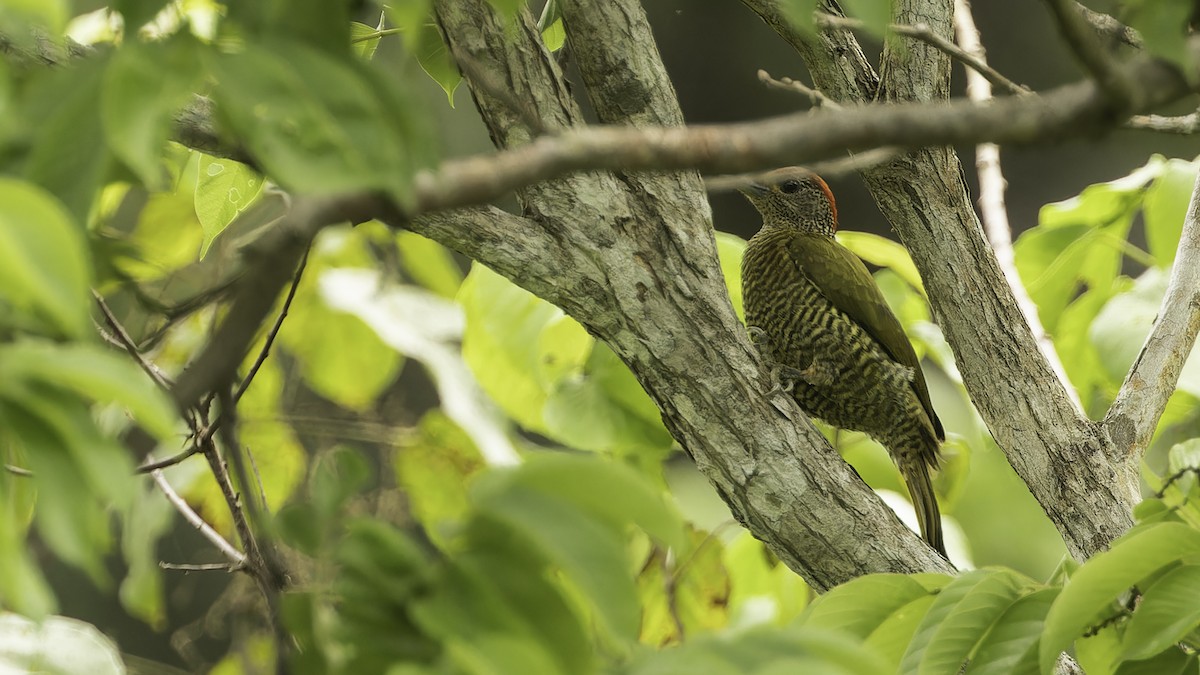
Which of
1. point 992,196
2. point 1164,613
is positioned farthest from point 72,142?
point 992,196

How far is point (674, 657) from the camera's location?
2.26 ft

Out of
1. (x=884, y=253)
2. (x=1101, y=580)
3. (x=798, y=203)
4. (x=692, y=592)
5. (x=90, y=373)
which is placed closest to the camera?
(x=90, y=373)

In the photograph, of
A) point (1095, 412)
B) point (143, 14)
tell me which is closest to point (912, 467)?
point (1095, 412)

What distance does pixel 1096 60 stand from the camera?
0.75 m

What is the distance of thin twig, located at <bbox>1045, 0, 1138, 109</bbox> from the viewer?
0.76 meters

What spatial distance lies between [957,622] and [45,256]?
95 centimetres

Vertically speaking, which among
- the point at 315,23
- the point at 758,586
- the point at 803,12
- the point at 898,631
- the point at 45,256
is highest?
the point at 803,12

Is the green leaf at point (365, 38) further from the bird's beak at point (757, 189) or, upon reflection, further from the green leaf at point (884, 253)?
the bird's beak at point (757, 189)

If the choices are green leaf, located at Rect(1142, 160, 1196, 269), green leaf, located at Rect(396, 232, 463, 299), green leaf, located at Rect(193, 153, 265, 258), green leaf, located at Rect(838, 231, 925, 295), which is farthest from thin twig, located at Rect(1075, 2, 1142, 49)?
green leaf, located at Rect(396, 232, 463, 299)

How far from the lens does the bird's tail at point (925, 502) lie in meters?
2.39

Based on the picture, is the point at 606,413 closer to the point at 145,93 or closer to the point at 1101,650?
the point at 1101,650

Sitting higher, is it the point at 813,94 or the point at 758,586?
the point at 813,94

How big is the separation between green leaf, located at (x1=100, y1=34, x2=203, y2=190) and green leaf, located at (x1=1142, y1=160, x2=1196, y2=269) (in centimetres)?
203

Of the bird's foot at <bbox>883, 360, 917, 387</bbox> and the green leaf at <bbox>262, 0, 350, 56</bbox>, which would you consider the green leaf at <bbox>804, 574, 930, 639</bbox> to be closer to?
the green leaf at <bbox>262, 0, 350, 56</bbox>
